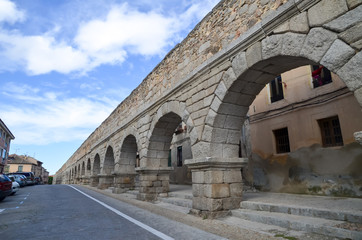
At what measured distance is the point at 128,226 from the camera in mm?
4133

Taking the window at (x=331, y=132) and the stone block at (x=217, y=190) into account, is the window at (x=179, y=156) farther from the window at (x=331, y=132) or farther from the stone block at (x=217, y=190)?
the stone block at (x=217, y=190)

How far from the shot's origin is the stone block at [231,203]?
4.77 m

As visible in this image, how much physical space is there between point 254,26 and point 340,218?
331cm

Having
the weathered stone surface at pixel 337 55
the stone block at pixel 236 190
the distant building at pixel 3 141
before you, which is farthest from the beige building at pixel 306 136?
the distant building at pixel 3 141

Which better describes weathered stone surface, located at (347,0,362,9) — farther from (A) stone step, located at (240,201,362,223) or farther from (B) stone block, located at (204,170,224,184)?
(B) stone block, located at (204,170,224,184)

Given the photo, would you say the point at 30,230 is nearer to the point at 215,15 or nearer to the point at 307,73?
the point at 215,15

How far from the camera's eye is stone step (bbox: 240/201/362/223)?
3296mm

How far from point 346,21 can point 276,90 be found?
20.1ft

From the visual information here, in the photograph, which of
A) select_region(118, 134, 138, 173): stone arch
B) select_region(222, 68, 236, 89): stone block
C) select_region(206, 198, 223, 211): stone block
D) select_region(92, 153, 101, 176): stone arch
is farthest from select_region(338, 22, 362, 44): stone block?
select_region(92, 153, 101, 176): stone arch

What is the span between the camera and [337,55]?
287 cm

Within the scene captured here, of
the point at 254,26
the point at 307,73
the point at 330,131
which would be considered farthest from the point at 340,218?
the point at 307,73

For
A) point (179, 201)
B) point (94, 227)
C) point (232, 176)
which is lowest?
point (94, 227)

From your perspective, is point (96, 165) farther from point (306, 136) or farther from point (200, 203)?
point (306, 136)

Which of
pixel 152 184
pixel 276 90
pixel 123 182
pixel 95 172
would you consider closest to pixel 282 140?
pixel 276 90
